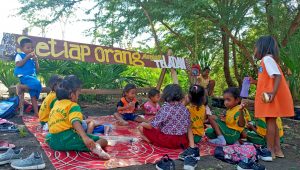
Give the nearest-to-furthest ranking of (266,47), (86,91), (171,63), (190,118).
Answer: (266,47), (190,118), (86,91), (171,63)

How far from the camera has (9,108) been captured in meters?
5.55

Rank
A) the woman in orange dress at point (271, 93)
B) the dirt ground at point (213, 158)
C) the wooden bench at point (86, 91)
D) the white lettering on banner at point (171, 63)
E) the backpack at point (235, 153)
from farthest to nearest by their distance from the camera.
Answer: the white lettering on banner at point (171, 63), the wooden bench at point (86, 91), the woman in orange dress at point (271, 93), the backpack at point (235, 153), the dirt ground at point (213, 158)

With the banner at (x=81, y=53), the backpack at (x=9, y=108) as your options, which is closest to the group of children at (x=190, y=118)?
the backpack at (x=9, y=108)

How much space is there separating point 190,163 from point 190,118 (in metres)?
1.05

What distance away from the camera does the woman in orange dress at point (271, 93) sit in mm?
3717

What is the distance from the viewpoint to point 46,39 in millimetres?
6277

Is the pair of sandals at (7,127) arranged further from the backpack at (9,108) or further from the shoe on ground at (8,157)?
the shoe on ground at (8,157)

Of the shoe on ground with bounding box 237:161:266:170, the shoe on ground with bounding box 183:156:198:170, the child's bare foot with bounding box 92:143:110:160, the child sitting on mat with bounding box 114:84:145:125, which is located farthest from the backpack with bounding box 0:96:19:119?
the shoe on ground with bounding box 237:161:266:170

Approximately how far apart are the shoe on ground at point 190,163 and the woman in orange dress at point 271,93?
1.12 m

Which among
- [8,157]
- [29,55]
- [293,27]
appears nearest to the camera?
[8,157]

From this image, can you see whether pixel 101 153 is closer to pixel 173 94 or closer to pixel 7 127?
pixel 173 94

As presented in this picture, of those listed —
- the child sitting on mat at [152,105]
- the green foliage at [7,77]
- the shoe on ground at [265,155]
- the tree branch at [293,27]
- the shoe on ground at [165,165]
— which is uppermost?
the tree branch at [293,27]

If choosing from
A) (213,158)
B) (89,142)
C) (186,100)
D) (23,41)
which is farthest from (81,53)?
(213,158)

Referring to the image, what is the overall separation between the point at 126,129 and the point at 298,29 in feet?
14.9
